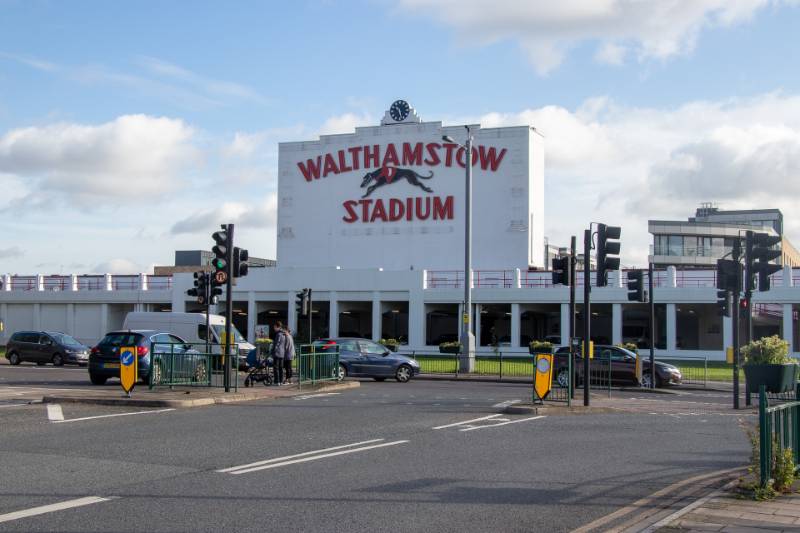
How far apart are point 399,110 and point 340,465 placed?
55.7 metres

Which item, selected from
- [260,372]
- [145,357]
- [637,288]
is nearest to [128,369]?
[145,357]

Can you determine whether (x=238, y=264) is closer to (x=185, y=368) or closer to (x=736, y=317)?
(x=185, y=368)

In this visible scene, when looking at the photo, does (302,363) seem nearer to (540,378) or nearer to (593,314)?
(540,378)

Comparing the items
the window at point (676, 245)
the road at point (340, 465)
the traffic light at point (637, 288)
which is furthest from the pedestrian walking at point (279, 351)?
the window at point (676, 245)

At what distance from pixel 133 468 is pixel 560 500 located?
5.14m

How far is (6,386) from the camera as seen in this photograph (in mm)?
25344

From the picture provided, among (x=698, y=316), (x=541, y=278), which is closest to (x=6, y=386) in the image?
(x=541, y=278)

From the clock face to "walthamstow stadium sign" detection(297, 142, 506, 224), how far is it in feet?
7.31

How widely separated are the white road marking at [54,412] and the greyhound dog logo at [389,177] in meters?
45.4

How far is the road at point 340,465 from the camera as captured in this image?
8539mm

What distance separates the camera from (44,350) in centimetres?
4116

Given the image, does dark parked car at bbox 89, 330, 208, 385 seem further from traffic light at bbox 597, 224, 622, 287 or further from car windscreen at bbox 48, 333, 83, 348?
car windscreen at bbox 48, 333, 83, 348

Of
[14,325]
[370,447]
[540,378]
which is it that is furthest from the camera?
[14,325]

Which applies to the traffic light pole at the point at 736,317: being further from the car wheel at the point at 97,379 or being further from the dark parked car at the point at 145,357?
the car wheel at the point at 97,379
